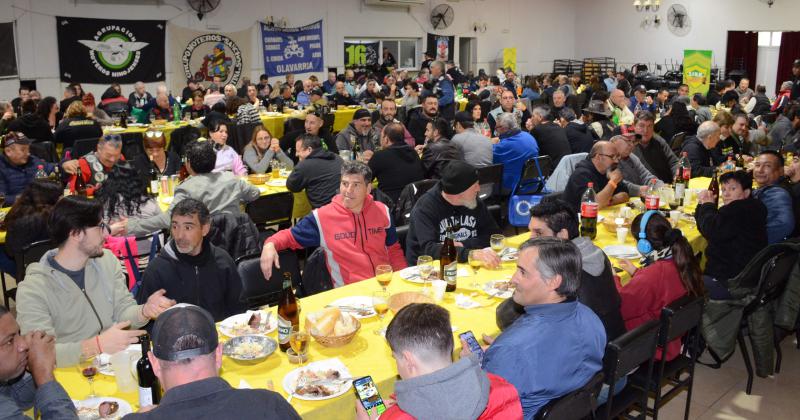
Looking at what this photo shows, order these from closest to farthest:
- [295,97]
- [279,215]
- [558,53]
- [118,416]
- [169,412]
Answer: [169,412], [118,416], [279,215], [295,97], [558,53]

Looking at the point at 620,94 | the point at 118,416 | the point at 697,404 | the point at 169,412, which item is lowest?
the point at 697,404

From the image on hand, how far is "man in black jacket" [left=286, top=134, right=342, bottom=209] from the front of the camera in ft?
19.7

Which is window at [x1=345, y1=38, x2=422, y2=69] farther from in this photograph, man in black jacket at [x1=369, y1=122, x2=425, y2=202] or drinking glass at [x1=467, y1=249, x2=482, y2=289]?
drinking glass at [x1=467, y1=249, x2=482, y2=289]

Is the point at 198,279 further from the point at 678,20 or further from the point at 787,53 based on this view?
the point at 678,20

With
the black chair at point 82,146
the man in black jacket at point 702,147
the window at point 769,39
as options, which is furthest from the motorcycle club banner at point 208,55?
the window at point 769,39

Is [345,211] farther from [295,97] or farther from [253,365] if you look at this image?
[295,97]

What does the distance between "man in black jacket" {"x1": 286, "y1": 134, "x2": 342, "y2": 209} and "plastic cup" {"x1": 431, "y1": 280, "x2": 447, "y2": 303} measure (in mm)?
2690

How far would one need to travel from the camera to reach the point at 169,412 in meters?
1.73

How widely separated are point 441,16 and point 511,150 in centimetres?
1407

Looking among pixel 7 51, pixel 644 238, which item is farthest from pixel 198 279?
pixel 7 51

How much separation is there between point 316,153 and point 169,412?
14.8 ft

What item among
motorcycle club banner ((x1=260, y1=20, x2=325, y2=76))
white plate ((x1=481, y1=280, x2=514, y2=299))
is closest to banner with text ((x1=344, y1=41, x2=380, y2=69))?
motorcycle club banner ((x1=260, y1=20, x2=325, y2=76))

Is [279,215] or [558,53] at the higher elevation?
[558,53]

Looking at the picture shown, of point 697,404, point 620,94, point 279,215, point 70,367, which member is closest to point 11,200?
point 279,215
